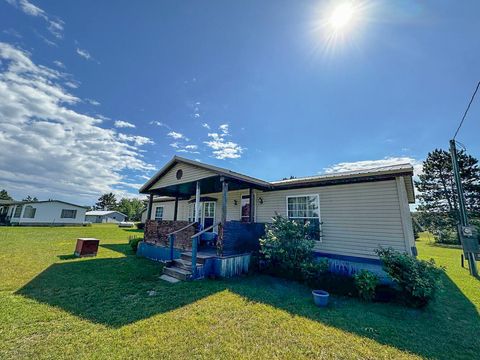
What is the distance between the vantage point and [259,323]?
398 centimetres

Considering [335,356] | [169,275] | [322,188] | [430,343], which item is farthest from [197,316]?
[322,188]

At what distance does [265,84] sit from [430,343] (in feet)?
32.6

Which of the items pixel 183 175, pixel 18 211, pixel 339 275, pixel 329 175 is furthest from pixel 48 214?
pixel 339 275

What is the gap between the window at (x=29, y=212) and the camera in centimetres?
2850

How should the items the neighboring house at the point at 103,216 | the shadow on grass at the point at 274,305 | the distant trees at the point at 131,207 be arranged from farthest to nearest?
the distant trees at the point at 131,207
the neighboring house at the point at 103,216
the shadow on grass at the point at 274,305

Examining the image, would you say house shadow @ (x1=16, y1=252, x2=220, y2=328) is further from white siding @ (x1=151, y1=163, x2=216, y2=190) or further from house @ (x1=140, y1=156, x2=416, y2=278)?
white siding @ (x1=151, y1=163, x2=216, y2=190)

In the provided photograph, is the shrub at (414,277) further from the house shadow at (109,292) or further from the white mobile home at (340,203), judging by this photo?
the house shadow at (109,292)

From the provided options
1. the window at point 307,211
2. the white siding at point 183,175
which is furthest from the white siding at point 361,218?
the white siding at point 183,175

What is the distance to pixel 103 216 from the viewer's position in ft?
180

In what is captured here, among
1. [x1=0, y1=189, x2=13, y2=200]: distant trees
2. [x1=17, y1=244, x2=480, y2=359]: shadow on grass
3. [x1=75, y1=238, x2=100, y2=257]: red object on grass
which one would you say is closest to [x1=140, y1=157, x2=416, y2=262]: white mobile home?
[x1=17, y1=244, x2=480, y2=359]: shadow on grass

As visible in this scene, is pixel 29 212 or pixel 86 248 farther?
pixel 29 212

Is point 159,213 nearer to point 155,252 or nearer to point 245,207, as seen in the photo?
point 155,252

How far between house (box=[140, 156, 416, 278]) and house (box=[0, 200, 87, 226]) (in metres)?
30.9

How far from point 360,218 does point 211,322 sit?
5.99 m
